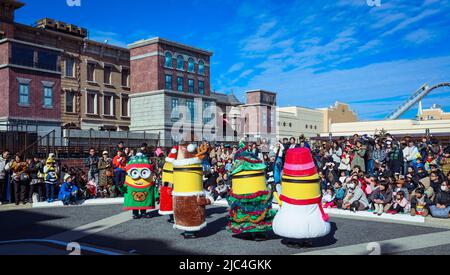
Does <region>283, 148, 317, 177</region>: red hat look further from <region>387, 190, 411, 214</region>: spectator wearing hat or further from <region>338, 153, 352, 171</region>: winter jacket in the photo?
<region>338, 153, 352, 171</region>: winter jacket

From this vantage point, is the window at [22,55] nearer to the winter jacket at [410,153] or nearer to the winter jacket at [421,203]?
the winter jacket at [410,153]

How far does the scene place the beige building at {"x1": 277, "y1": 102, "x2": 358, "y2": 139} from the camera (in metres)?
43.7

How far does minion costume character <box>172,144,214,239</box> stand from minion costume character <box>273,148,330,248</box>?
1.48m

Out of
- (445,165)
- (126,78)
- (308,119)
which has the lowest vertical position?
(445,165)

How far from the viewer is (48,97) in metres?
25.6

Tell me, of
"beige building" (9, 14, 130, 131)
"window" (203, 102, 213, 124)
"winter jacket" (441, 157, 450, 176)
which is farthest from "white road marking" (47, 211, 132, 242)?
"window" (203, 102, 213, 124)

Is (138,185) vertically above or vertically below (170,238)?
above

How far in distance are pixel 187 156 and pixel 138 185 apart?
2.27m

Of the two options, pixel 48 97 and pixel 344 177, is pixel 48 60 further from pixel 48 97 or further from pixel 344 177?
pixel 344 177

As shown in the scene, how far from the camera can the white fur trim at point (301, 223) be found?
630 cm

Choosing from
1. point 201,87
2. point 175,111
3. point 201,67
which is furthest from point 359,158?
point 201,67

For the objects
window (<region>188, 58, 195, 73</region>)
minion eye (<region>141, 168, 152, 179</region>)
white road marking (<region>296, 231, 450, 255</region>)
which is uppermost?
window (<region>188, 58, 195, 73</region>)
